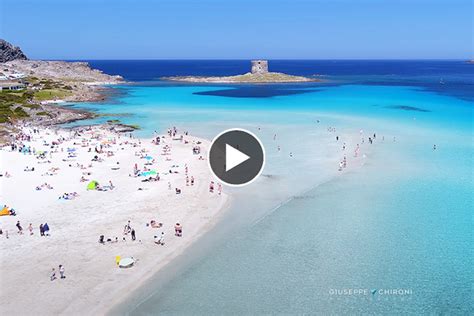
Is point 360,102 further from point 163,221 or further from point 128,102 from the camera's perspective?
point 163,221

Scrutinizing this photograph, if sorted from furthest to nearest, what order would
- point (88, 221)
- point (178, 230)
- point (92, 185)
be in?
1. point (92, 185)
2. point (88, 221)
3. point (178, 230)

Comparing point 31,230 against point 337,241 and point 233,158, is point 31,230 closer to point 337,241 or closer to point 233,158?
point 337,241

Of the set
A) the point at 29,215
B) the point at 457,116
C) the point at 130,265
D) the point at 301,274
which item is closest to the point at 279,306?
the point at 301,274

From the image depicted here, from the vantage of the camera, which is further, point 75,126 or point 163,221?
point 75,126
